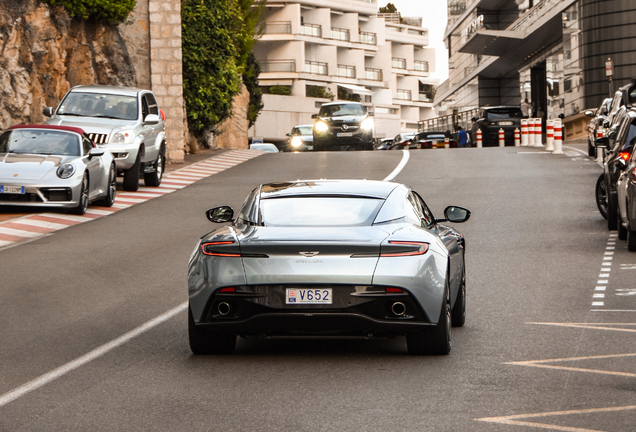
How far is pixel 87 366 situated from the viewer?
7445 mm

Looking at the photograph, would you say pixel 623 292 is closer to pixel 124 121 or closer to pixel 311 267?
pixel 311 267

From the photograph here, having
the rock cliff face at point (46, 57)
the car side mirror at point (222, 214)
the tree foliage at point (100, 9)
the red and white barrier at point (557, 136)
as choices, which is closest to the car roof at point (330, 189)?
the car side mirror at point (222, 214)

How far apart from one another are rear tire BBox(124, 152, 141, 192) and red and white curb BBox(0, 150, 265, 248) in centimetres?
16

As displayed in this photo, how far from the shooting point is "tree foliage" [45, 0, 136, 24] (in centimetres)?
3034

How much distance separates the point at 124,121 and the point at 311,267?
1741 centimetres

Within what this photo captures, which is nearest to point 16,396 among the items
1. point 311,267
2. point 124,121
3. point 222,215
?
point 311,267

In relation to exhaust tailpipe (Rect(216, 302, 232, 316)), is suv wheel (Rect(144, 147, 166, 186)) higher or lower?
higher

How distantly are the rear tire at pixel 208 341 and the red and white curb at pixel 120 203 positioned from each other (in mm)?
8782

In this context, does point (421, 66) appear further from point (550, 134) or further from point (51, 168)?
point (51, 168)

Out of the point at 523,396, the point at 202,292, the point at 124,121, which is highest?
the point at 124,121

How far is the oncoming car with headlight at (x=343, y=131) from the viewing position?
39.7m

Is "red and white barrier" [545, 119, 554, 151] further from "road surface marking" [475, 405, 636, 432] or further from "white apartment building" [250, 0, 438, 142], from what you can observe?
"white apartment building" [250, 0, 438, 142]

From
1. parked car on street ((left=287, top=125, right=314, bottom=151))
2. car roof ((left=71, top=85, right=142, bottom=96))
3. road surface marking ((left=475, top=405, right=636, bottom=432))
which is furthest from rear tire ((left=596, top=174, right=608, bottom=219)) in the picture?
parked car on street ((left=287, top=125, right=314, bottom=151))

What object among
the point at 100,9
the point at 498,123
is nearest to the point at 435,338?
the point at 100,9
